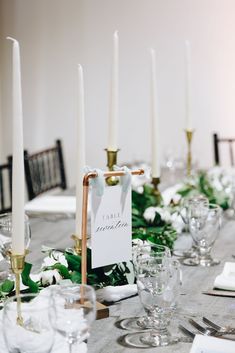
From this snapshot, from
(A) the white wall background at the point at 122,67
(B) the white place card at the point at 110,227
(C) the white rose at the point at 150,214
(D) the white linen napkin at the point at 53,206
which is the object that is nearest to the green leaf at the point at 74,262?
(B) the white place card at the point at 110,227

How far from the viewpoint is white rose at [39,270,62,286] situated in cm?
153

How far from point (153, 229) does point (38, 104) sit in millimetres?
2753

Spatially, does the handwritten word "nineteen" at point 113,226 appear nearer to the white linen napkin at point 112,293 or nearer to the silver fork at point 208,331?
the white linen napkin at point 112,293

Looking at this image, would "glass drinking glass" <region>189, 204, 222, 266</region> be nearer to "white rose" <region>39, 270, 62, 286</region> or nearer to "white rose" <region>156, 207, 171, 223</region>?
"white rose" <region>156, 207, 171, 223</region>

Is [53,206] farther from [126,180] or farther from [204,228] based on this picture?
[126,180]

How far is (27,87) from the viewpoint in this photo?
15.2 feet

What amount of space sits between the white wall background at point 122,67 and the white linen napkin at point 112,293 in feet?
8.88

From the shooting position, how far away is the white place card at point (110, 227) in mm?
1444

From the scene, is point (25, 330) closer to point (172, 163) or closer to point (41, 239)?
point (41, 239)

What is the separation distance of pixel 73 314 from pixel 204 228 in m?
0.82

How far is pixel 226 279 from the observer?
1691 mm

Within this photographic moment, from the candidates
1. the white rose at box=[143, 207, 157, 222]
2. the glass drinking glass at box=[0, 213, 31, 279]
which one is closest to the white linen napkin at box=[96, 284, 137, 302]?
the glass drinking glass at box=[0, 213, 31, 279]

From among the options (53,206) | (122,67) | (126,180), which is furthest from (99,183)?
(122,67)

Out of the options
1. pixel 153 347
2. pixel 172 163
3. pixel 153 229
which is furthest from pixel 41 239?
pixel 172 163
